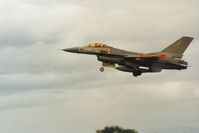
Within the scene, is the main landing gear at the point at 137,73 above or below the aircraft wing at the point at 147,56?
below

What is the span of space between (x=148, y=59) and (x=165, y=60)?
221cm

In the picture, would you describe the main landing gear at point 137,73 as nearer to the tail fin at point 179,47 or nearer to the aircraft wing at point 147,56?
the aircraft wing at point 147,56

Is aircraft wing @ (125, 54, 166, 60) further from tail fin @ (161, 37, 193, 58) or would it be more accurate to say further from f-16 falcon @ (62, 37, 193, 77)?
tail fin @ (161, 37, 193, 58)

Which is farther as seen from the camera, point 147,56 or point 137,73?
point 147,56

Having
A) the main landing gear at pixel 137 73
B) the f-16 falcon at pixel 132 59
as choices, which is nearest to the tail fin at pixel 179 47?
the f-16 falcon at pixel 132 59

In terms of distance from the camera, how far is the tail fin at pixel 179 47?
83938mm

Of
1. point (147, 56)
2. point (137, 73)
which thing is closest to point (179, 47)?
point (147, 56)

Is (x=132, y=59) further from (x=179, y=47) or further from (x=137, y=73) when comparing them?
(x=179, y=47)

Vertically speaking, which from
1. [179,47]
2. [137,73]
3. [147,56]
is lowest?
[137,73]

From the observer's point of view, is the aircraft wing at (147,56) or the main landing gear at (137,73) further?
the main landing gear at (137,73)

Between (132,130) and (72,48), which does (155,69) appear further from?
(132,130)

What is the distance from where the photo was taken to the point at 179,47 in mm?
84438

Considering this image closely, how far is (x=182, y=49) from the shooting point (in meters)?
84.2

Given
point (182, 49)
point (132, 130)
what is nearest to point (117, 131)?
point (132, 130)
